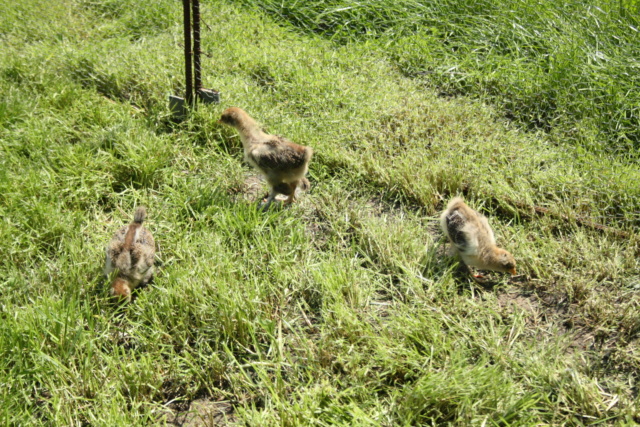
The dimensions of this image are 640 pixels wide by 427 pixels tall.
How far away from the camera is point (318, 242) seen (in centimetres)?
459

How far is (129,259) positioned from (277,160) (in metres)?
1.41

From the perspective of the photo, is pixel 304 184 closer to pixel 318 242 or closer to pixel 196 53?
pixel 318 242

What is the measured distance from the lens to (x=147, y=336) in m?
3.71

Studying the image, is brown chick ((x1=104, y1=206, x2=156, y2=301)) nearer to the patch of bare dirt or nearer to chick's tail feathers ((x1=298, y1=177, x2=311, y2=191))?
the patch of bare dirt

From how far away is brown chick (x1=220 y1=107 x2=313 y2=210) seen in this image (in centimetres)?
471

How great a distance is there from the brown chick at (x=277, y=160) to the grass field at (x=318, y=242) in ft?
0.61

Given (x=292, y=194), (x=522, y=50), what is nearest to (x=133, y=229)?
(x=292, y=194)

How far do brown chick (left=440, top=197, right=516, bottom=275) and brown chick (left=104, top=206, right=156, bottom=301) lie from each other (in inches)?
84.2

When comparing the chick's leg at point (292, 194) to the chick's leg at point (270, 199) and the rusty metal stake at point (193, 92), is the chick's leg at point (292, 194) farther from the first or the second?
the rusty metal stake at point (193, 92)

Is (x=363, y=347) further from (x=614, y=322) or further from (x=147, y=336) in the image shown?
(x=614, y=322)

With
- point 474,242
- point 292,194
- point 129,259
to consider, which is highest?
point 474,242

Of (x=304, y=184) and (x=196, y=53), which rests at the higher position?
(x=196, y=53)

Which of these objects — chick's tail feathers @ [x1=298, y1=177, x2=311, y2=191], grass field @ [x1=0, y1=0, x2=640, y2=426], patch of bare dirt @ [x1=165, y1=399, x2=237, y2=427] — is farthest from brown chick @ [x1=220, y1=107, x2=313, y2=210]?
patch of bare dirt @ [x1=165, y1=399, x2=237, y2=427]

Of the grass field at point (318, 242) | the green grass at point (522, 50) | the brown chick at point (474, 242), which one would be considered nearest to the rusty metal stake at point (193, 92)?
the grass field at point (318, 242)
